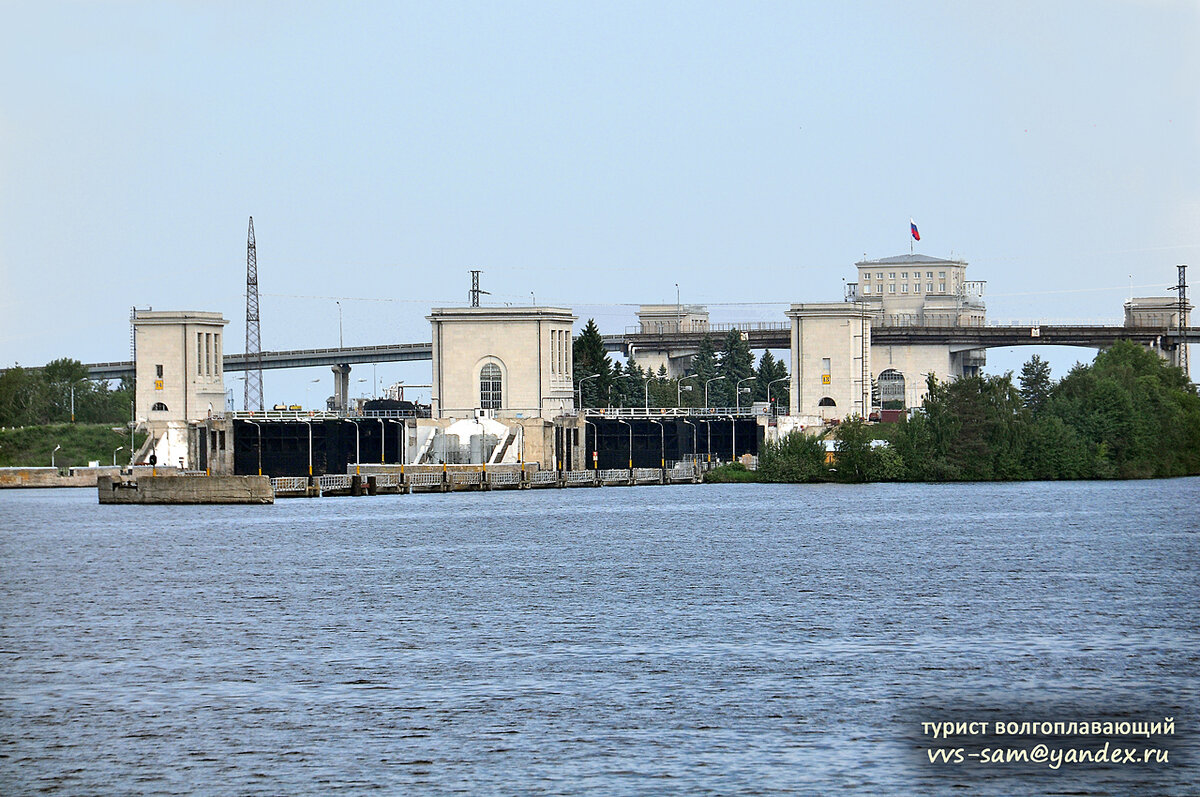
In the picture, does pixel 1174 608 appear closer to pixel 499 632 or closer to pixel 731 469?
pixel 499 632

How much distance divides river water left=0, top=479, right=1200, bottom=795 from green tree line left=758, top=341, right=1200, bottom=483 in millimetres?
40002

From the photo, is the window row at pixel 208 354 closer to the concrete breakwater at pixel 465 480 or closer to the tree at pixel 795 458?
the concrete breakwater at pixel 465 480

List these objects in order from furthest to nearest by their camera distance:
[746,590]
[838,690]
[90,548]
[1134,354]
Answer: [1134,354] → [90,548] → [746,590] → [838,690]

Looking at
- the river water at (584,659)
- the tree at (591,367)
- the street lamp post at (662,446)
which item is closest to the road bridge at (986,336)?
the tree at (591,367)

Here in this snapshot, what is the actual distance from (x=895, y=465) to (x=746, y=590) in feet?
219

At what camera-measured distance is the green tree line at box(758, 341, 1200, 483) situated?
11419 cm

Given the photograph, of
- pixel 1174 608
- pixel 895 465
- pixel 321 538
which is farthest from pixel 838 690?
pixel 895 465

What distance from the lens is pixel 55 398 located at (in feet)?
578

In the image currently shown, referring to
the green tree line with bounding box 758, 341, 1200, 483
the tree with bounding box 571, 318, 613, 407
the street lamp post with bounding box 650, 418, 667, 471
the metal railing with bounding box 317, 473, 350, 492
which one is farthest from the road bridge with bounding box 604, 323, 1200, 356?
the metal railing with bounding box 317, 473, 350, 492

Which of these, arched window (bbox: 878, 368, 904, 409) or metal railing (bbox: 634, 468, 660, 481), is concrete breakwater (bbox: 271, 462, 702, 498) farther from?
arched window (bbox: 878, 368, 904, 409)

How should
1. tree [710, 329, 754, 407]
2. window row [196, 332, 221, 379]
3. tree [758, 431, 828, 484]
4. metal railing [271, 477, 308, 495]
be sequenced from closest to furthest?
metal railing [271, 477, 308, 495] < tree [758, 431, 828, 484] < window row [196, 332, 221, 379] < tree [710, 329, 754, 407]

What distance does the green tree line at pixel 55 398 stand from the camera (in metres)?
164

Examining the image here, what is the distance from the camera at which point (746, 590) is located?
5134 cm

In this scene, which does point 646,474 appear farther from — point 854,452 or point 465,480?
point 854,452
